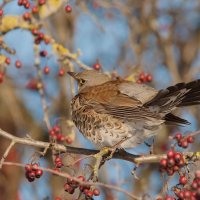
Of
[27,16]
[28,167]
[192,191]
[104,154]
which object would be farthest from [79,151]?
[27,16]

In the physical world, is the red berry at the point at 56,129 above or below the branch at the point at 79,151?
above

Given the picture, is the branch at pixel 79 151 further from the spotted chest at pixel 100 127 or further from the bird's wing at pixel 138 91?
the bird's wing at pixel 138 91

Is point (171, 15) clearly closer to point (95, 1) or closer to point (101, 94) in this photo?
point (95, 1)

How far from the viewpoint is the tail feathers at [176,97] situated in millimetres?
3951

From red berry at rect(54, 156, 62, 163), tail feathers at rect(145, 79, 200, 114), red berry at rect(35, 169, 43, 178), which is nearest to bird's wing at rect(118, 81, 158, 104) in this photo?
tail feathers at rect(145, 79, 200, 114)

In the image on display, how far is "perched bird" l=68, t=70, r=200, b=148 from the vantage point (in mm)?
4066

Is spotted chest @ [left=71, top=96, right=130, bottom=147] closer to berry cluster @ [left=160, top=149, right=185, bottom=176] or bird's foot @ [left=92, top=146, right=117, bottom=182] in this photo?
bird's foot @ [left=92, top=146, right=117, bottom=182]

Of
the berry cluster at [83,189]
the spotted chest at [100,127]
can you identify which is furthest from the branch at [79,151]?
the berry cluster at [83,189]

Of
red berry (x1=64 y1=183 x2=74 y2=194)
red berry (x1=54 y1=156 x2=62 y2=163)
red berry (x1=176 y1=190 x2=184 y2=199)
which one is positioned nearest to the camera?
red berry (x1=176 y1=190 x2=184 y2=199)

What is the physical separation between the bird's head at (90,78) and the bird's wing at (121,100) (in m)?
0.25

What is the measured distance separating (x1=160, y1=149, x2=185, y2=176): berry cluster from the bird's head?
2.16 meters

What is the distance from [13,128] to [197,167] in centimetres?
413

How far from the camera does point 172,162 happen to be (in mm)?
3008

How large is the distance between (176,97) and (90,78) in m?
1.35
